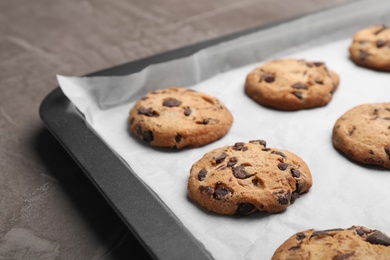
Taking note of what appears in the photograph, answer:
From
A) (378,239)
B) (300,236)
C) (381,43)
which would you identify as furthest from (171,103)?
(381,43)

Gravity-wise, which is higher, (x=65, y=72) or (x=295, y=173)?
(x=295, y=173)

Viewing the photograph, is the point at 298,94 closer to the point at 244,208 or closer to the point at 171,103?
the point at 171,103

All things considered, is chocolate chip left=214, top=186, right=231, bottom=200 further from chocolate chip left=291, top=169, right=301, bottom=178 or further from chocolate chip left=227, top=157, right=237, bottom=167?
chocolate chip left=291, top=169, right=301, bottom=178

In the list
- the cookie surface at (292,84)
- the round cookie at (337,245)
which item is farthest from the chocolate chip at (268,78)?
the round cookie at (337,245)

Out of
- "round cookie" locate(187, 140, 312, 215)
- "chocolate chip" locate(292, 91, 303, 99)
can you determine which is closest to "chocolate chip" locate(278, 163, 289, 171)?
"round cookie" locate(187, 140, 312, 215)

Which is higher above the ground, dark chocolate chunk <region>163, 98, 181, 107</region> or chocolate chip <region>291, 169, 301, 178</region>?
chocolate chip <region>291, 169, 301, 178</region>
